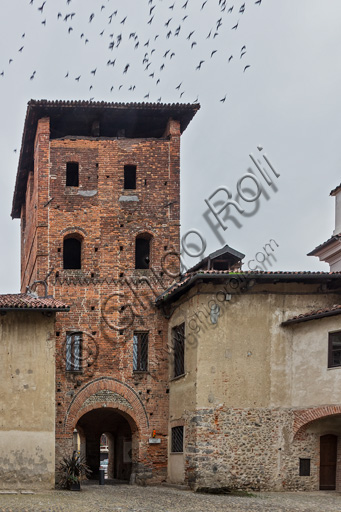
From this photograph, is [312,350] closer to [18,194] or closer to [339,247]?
[339,247]

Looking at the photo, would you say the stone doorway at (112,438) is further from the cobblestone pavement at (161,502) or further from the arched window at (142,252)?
the cobblestone pavement at (161,502)

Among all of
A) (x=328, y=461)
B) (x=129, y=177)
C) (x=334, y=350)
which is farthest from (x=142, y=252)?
(x=328, y=461)

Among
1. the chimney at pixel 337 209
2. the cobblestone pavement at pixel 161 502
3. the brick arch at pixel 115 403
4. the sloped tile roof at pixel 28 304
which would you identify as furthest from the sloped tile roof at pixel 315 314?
the sloped tile roof at pixel 28 304

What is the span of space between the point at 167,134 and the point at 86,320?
300 inches

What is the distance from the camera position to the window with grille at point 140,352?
26719 mm

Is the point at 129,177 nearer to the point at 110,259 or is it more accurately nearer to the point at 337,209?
the point at 110,259

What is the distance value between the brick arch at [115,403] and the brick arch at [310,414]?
18.6 ft

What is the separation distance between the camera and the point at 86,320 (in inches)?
1047

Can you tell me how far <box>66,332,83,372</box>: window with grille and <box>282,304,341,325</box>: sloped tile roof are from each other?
7.19 meters

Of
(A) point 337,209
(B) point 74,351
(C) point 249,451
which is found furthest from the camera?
(A) point 337,209

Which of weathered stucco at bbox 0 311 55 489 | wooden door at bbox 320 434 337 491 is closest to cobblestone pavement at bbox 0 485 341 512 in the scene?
wooden door at bbox 320 434 337 491

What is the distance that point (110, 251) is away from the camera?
27391mm

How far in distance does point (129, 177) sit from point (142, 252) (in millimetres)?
2814

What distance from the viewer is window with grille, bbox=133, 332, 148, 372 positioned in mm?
26719
